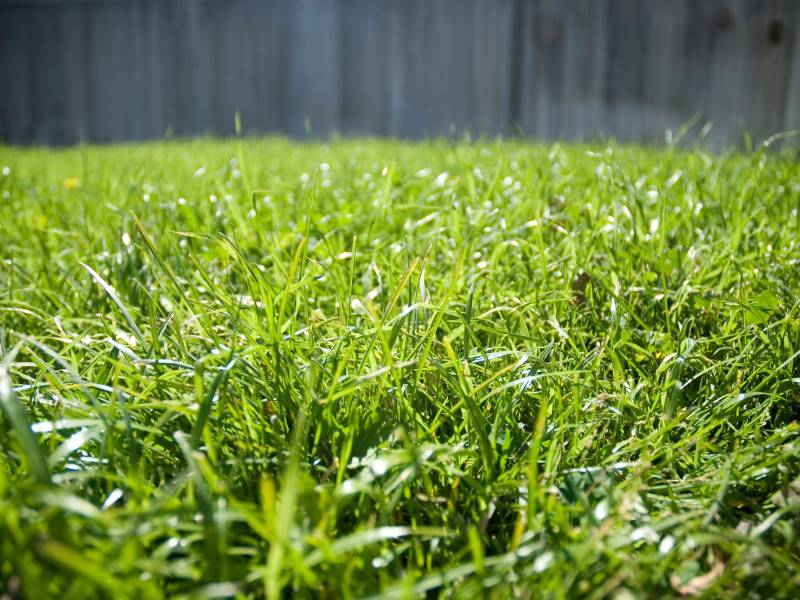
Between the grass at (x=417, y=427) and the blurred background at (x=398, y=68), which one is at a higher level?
the blurred background at (x=398, y=68)

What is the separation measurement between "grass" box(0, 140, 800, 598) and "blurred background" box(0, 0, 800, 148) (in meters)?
4.19

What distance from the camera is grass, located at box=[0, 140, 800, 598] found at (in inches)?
20.6

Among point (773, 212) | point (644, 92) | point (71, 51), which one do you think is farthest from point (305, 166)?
point (71, 51)

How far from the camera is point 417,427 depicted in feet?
2.45

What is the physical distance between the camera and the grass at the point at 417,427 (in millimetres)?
523

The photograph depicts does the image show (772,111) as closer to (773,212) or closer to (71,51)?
(773,212)

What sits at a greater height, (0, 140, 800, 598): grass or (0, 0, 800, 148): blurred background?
(0, 0, 800, 148): blurred background

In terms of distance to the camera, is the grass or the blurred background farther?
the blurred background

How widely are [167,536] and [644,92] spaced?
6.55 metres

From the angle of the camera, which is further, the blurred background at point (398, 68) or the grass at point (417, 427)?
the blurred background at point (398, 68)

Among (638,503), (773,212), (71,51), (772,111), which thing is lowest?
(638,503)

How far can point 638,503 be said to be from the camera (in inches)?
26.6

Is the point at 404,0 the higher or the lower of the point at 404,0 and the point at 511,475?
the higher

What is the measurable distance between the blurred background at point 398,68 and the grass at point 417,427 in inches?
165
